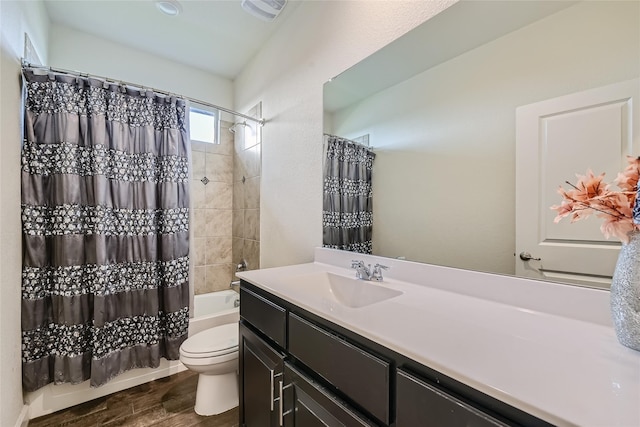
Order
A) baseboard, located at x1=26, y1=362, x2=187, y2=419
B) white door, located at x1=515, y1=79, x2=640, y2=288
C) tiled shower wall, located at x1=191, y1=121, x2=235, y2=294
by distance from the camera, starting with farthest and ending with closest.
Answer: tiled shower wall, located at x1=191, y1=121, x2=235, y2=294, baseboard, located at x1=26, y1=362, x2=187, y2=419, white door, located at x1=515, y1=79, x2=640, y2=288

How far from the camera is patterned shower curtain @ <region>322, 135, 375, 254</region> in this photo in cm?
147

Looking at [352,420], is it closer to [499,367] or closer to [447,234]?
[499,367]

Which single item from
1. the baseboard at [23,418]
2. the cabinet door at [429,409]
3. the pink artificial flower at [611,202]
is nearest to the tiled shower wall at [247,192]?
the baseboard at [23,418]

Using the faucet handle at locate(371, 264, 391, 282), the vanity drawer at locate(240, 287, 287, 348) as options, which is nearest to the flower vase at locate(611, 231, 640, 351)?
the faucet handle at locate(371, 264, 391, 282)

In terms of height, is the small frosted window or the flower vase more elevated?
the small frosted window

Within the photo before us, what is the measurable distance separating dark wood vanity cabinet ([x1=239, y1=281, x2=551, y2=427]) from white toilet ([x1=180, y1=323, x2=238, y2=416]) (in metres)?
0.31

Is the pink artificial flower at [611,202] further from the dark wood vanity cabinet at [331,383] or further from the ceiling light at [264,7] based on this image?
the ceiling light at [264,7]

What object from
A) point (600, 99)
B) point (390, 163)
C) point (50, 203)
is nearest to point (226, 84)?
point (50, 203)

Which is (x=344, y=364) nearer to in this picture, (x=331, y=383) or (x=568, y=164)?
(x=331, y=383)

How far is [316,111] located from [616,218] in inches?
60.2

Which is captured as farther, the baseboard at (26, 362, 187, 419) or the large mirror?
the baseboard at (26, 362, 187, 419)

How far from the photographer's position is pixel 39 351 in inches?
61.9

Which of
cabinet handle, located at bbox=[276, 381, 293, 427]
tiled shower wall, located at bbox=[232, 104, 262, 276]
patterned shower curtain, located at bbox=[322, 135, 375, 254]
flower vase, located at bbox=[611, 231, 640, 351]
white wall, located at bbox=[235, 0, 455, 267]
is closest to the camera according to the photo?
flower vase, located at bbox=[611, 231, 640, 351]

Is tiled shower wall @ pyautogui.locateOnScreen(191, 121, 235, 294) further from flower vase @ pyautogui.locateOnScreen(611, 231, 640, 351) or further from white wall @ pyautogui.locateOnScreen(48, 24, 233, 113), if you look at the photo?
flower vase @ pyautogui.locateOnScreen(611, 231, 640, 351)
